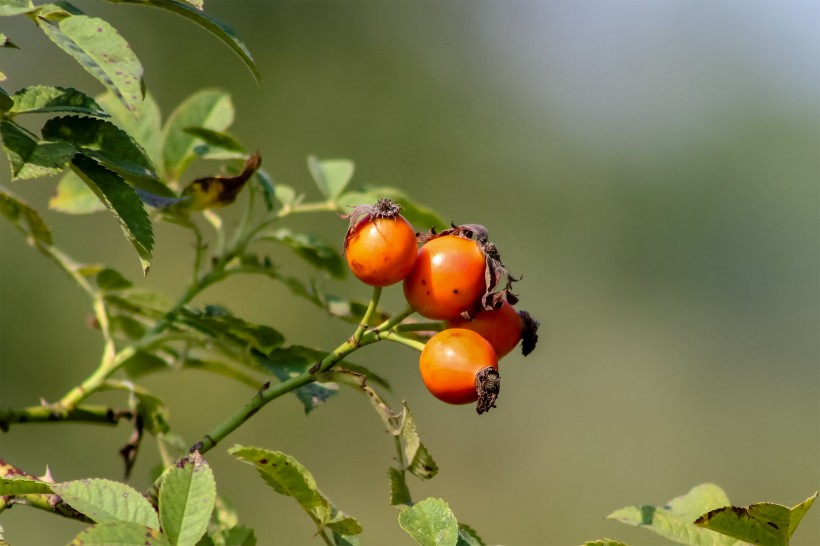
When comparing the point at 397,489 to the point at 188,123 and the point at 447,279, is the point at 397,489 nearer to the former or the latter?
the point at 447,279

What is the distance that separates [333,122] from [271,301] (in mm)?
1973

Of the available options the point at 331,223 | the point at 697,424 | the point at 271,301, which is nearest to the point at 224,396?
the point at 271,301

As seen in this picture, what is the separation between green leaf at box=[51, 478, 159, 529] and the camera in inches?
34.7

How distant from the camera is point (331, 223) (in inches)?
245

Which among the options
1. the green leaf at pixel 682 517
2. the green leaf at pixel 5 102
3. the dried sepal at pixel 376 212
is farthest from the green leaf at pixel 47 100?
the green leaf at pixel 682 517

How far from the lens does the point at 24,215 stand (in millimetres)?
1482

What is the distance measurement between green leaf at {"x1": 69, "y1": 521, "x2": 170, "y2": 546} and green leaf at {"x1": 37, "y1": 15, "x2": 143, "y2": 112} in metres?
0.42

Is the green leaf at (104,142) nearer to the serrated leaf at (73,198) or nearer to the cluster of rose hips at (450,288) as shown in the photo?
the cluster of rose hips at (450,288)

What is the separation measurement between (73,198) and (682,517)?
50.6 inches

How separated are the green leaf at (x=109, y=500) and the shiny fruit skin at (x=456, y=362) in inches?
14.5

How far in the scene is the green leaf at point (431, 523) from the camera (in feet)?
3.01

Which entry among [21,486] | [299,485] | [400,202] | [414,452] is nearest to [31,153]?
[21,486]

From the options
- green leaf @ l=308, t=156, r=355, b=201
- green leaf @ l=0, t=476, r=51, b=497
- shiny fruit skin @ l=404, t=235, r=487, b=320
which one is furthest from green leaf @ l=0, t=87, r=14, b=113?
green leaf @ l=308, t=156, r=355, b=201

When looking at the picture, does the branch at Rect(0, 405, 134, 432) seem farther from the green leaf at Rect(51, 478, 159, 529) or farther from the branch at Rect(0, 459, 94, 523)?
the green leaf at Rect(51, 478, 159, 529)
